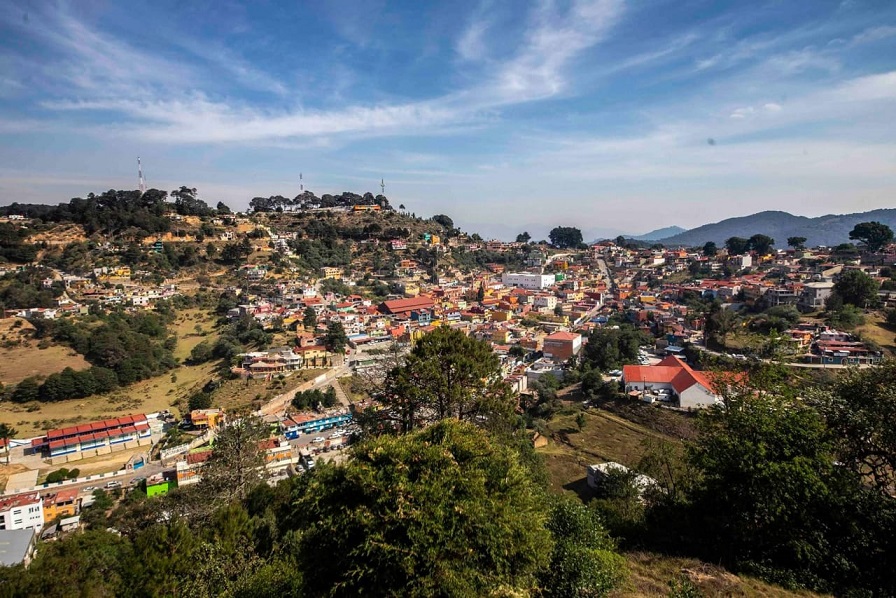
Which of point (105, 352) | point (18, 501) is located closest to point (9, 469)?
point (18, 501)

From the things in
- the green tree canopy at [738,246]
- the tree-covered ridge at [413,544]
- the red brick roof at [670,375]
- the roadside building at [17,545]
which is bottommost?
the roadside building at [17,545]

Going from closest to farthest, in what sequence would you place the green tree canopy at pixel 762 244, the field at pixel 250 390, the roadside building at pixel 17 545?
the roadside building at pixel 17 545 < the field at pixel 250 390 < the green tree canopy at pixel 762 244

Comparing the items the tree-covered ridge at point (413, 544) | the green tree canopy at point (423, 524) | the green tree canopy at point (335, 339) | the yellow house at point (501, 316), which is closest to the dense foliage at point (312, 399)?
the green tree canopy at point (335, 339)

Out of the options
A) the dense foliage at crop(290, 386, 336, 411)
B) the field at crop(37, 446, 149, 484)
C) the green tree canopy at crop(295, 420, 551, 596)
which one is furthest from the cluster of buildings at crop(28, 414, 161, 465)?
the green tree canopy at crop(295, 420, 551, 596)

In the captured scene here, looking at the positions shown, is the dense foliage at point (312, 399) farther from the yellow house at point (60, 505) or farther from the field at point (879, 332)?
the field at point (879, 332)

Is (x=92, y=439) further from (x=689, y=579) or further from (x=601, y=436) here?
(x=689, y=579)
